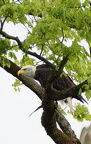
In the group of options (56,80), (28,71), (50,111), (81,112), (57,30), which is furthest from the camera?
(81,112)

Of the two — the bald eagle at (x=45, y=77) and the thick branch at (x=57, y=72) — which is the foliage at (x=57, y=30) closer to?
the thick branch at (x=57, y=72)

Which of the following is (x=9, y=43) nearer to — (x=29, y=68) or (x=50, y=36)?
(x=50, y=36)

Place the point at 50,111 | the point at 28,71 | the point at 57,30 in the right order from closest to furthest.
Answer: the point at 57,30, the point at 50,111, the point at 28,71

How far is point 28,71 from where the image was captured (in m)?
8.26

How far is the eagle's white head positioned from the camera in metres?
8.18

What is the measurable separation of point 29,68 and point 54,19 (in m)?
3.51

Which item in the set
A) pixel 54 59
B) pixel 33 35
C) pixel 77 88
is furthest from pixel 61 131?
pixel 33 35

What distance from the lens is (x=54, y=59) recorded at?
571 centimetres

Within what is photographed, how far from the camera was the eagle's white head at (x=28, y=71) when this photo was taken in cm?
818

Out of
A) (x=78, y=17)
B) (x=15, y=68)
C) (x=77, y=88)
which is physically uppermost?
(x=15, y=68)

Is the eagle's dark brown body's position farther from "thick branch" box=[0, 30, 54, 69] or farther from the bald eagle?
"thick branch" box=[0, 30, 54, 69]

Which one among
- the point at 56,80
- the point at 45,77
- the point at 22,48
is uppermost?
the point at 45,77

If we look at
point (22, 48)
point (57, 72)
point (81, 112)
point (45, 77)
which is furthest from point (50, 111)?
point (81, 112)

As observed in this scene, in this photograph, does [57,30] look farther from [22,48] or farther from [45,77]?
[45,77]
